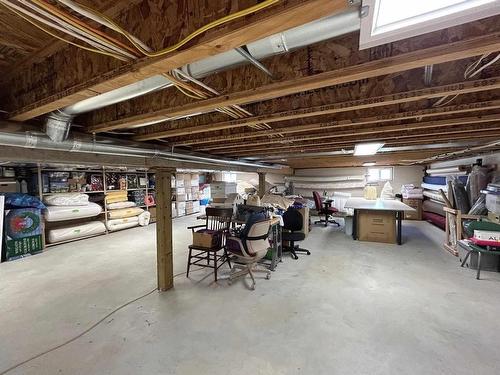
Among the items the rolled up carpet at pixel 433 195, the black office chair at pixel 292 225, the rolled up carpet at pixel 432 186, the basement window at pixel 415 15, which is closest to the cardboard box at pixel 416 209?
the rolled up carpet at pixel 433 195

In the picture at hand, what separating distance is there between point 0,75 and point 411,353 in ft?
12.2

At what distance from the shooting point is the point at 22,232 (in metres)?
4.38

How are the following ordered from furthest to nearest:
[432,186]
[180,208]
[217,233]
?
[180,208]
[432,186]
[217,233]

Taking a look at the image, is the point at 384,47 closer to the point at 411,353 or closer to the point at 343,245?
the point at 411,353

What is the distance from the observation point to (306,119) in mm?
2316

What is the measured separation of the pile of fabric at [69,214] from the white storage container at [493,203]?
7837 mm

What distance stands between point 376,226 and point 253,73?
4881mm

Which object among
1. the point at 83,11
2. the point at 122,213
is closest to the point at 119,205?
the point at 122,213

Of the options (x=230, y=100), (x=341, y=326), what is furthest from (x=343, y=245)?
(x=230, y=100)

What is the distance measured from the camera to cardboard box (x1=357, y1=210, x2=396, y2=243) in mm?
4961

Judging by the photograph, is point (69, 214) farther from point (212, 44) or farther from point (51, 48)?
point (212, 44)

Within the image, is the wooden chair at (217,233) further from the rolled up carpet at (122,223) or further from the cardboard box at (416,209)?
the cardboard box at (416,209)

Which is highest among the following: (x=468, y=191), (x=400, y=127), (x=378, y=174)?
(x=400, y=127)

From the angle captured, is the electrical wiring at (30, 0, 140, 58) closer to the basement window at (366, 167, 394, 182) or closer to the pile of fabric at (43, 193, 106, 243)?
the pile of fabric at (43, 193, 106, 243)
